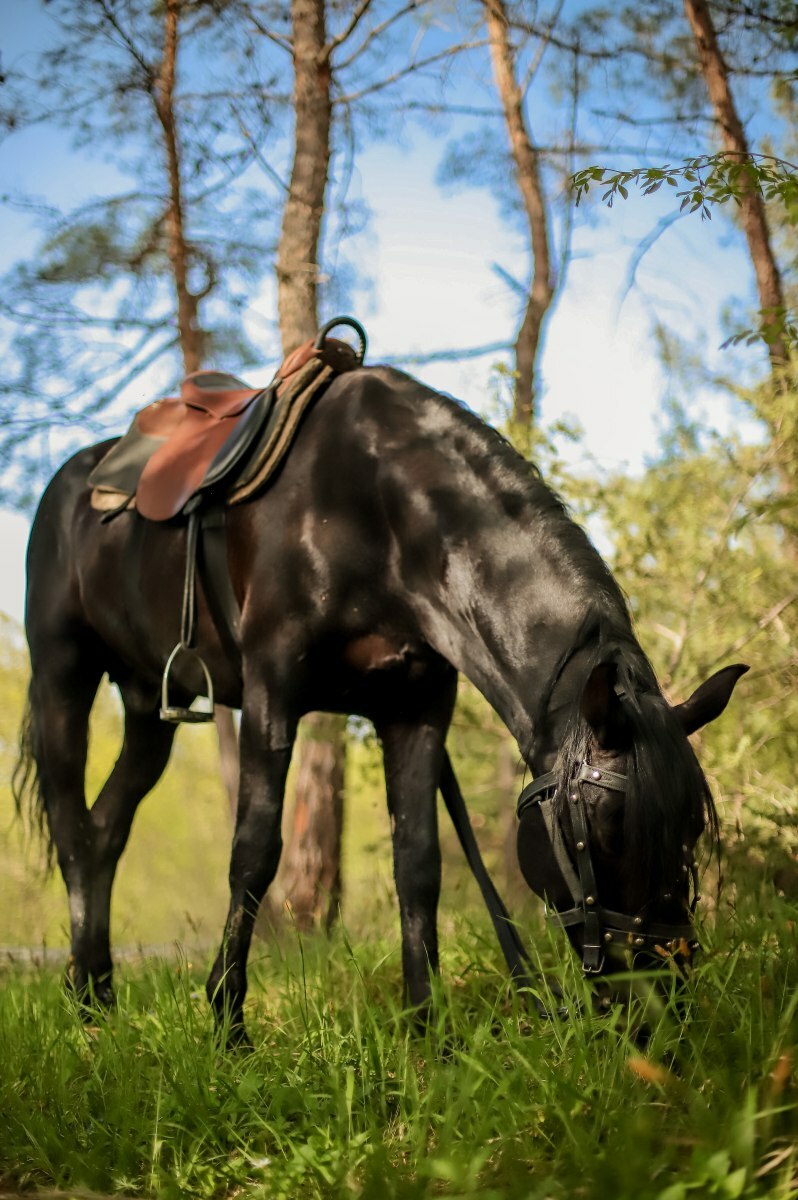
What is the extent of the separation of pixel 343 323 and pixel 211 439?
711 mm

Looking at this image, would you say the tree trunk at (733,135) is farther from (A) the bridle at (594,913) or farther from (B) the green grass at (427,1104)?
(B) the green grass at (427,1104)

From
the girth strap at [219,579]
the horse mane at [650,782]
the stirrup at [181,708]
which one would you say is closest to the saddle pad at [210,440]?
the girth strap at [219,579]

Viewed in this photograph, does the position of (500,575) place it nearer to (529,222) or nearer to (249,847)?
(249,847)

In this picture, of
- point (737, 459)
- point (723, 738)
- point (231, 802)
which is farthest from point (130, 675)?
point (737, 459)

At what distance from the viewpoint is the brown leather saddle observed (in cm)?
400

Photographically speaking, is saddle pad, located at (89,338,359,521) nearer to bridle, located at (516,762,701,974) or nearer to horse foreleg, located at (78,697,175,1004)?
horse foreleg, located at (78,697,175,1004)

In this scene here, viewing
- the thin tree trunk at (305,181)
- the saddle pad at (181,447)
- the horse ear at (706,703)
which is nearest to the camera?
the horse ear at (706,703)

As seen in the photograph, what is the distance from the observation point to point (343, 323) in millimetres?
4262

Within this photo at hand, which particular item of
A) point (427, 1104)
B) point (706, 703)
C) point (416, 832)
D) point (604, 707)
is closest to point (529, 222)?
point (416, 832)

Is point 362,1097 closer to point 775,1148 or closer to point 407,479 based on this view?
point 775,1148

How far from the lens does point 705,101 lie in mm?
9211

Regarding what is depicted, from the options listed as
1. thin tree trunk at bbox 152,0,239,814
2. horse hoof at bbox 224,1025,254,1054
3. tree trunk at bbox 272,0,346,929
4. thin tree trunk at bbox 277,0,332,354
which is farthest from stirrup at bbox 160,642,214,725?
thin tree trunk at bbox 277,0,332,354

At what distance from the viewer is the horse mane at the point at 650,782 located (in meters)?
2.53

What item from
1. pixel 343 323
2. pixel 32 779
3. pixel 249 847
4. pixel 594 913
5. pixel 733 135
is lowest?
pixel 594 913
